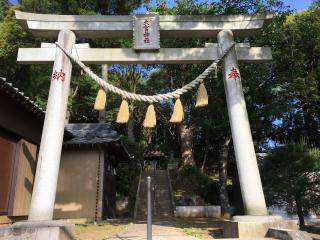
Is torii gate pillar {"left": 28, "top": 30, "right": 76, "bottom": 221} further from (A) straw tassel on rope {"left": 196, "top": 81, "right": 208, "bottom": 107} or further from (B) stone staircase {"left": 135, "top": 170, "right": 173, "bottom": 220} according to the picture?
(B) stone staircase {"left": 135, "top": 170, "right": 173, "bottom": 220}

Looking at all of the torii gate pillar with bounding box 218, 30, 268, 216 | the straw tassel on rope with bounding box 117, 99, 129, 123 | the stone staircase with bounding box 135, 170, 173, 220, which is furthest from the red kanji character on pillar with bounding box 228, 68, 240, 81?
the stone staircase with bounding box 135, 170, 173, 220

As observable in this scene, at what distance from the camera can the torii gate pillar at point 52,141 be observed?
811 cm

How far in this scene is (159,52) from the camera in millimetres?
10133

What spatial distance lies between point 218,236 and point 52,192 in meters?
4.42

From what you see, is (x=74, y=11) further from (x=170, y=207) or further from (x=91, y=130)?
(x=170, y=207)

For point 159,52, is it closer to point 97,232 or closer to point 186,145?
point 97,232

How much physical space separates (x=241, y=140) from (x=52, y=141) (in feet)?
15.7

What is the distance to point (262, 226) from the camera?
26.3 ft

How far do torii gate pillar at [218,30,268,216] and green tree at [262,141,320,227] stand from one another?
4.06m

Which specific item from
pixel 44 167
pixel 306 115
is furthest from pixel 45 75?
pixel 306 115

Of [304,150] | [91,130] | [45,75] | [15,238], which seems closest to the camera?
[15,238]

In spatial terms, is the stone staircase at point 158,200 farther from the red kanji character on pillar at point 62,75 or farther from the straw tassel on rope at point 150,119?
the red kanji character on pillar at point 62,75

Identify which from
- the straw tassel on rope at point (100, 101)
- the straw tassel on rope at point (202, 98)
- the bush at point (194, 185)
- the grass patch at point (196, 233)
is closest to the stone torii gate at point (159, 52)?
the straw tassel on rope at point (202, 98)

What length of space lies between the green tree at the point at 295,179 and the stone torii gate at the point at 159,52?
13.5ft
